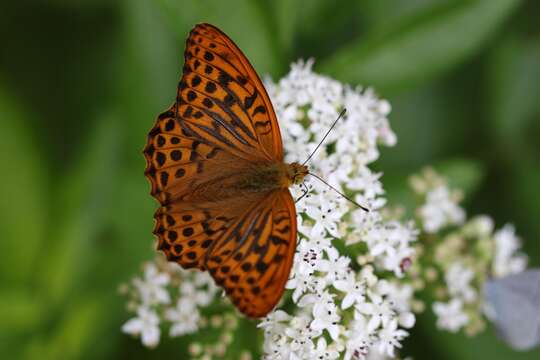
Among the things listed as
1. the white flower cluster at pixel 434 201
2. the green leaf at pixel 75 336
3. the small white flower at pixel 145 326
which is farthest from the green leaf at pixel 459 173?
the green leaf at pixel 75 336

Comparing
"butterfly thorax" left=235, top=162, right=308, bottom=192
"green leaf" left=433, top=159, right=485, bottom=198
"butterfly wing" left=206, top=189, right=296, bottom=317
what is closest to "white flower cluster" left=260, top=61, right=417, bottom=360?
"butterfly thorax" left=235, top=162, right=308, bottom=192

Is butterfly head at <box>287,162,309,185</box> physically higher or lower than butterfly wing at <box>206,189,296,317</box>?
higher

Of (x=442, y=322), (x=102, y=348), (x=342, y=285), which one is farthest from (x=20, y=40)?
(x=442, y=322)

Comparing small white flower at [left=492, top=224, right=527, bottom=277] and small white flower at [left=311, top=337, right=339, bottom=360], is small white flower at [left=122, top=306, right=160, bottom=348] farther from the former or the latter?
small white flower at [left=492, top=224, right=527, bottom=277]

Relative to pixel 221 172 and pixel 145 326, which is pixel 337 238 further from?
pixel 145 326

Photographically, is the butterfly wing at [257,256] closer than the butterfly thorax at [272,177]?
Yes

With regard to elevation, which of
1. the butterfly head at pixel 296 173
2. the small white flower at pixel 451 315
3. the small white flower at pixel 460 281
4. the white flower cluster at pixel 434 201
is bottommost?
the butterfly head at pixel 296 173

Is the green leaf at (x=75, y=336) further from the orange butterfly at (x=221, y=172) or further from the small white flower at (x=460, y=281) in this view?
the small white flower at (x=460, y=281)
